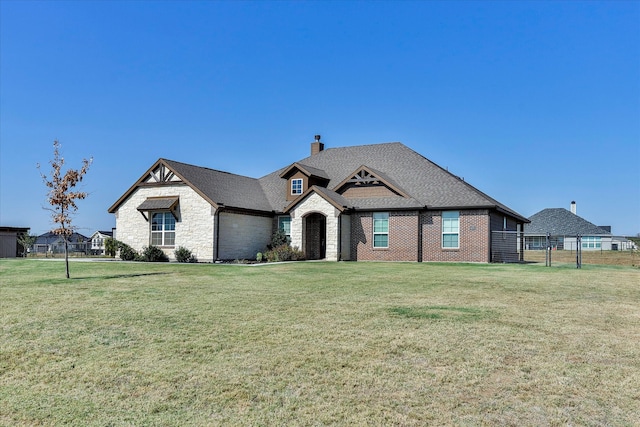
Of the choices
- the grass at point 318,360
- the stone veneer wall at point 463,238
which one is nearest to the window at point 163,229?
the stone veneer wall at point 463,238

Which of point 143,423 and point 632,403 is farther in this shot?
point 632,403

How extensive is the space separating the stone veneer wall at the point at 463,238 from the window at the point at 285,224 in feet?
27.4

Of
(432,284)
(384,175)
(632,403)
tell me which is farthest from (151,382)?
(384,175)

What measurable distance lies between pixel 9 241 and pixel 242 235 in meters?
21.2

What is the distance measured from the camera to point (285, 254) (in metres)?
28.6

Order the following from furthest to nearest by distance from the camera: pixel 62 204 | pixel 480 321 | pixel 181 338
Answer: pixel 62 204 → pixel 480 321 → pixel 181 338

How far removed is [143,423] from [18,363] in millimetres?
3029

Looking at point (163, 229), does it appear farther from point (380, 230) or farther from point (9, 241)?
point (9, 241)

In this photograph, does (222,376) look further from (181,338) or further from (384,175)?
(384,175)

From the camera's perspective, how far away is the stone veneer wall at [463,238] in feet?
87.8

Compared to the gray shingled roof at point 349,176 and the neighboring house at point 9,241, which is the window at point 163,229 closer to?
the gray shingled roof at point 349,176

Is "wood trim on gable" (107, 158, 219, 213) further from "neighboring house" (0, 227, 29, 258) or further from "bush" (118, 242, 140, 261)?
"neighboring house" (0, 227, 29, 258)

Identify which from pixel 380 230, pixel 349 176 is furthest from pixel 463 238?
pixel 349 176

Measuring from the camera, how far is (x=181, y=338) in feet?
25.6
